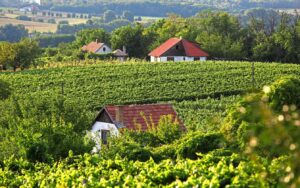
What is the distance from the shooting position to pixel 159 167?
33.8 ft

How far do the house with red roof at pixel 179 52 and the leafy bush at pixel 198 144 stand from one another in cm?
5713

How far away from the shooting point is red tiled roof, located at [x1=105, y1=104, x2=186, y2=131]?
1075 inches

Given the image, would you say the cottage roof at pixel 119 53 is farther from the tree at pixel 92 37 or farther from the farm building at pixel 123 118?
the farm building at pixel 123 118

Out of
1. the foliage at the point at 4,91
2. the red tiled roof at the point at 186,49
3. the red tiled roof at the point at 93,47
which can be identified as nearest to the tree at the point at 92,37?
the red tiled roof at the point at 93,47

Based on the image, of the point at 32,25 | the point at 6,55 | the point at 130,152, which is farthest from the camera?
the point at 32,25

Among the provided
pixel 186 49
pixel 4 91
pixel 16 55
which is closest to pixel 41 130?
pixel 4 91

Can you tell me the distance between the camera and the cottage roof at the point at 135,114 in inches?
1072

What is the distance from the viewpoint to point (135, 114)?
2812 cm

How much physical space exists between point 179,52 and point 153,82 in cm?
2222

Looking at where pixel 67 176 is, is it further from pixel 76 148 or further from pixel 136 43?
pixel 136 43

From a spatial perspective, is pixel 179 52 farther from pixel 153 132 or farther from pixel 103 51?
pixel 153 132

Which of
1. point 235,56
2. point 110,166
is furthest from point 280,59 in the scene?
point 110,166

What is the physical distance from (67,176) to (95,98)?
36.5 m

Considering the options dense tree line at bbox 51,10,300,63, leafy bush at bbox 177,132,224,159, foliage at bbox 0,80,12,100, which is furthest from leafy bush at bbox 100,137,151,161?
dense tree line at bbox 51,10,300,63
